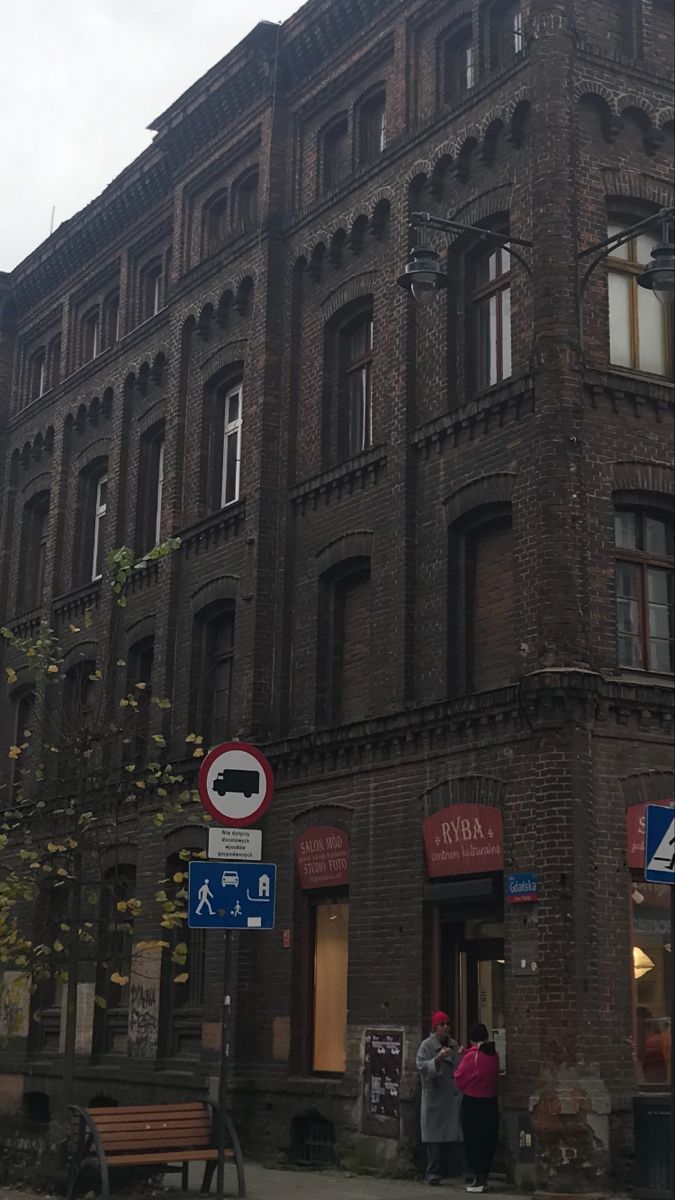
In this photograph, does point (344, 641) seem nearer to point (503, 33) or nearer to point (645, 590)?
point (645, 590)

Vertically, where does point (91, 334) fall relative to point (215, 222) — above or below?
above

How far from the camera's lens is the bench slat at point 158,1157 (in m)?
15.1

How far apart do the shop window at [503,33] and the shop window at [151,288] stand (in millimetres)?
10314

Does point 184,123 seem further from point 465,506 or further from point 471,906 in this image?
point 471,906

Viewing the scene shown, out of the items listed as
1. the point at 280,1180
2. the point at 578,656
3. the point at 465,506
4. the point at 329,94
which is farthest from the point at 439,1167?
the point at 329,94

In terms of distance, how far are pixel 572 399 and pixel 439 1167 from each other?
887cm

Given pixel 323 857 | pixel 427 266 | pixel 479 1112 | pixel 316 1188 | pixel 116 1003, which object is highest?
pixel 427 266

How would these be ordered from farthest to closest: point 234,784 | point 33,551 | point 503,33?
point 33,551 < point 503,33 < point 234,784

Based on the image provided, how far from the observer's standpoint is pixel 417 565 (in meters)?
20.8

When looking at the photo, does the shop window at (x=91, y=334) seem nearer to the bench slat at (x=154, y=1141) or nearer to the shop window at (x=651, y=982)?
the shop window at (x=651, y=982)

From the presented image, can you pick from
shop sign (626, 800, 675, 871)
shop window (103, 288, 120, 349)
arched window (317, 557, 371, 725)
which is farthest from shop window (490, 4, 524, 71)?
shop window (103, 288, 120, 349)

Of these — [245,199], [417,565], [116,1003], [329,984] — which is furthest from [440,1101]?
[245,199]

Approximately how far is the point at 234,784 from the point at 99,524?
1914cm

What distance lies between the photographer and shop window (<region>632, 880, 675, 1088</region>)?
17.3 metres
